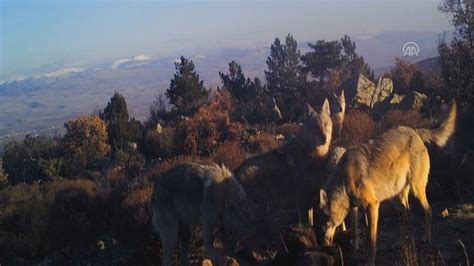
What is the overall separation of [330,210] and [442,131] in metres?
3.20

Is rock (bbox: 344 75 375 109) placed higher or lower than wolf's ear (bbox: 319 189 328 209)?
lower

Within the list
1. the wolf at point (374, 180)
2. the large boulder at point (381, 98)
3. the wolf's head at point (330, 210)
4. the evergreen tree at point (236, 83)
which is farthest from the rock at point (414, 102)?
the evergreen tree at point (236, 83)

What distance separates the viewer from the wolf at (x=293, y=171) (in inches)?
364

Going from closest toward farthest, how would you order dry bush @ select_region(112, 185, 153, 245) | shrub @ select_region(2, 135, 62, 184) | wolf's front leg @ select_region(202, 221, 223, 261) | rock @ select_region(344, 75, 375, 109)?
wolf's front leg @ select_region(202, 221, 223, 261)
dry bush @ select_region(112, 185, 153, 245)
shrub @ select_region(2, 135, 62, 184)
rock @ select_region(344, 75, 375, 109)

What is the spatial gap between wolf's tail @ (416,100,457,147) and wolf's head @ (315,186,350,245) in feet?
8.31

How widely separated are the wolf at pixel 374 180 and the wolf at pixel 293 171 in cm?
144

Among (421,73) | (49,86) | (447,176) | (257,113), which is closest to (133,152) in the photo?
(257,113)

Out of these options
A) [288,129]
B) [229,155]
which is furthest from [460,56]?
[229,155]

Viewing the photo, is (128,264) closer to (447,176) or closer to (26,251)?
(26,251)

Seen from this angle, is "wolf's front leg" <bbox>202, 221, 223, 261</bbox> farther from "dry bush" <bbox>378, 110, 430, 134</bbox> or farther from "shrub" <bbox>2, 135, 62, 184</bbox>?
"shrub" <bbox>2, 135, 62, 184</bbox>

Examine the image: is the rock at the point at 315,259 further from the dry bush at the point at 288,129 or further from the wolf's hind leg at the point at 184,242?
the dry bush at the point at 288,129

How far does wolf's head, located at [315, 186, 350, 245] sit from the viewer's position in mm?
7426

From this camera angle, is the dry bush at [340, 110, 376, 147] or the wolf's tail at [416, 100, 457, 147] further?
the dry bush at [340, 110, 376, 147]

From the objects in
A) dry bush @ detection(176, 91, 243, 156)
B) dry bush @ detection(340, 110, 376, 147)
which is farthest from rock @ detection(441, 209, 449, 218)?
dry bush @ detection(176, 91, 243, 156)
